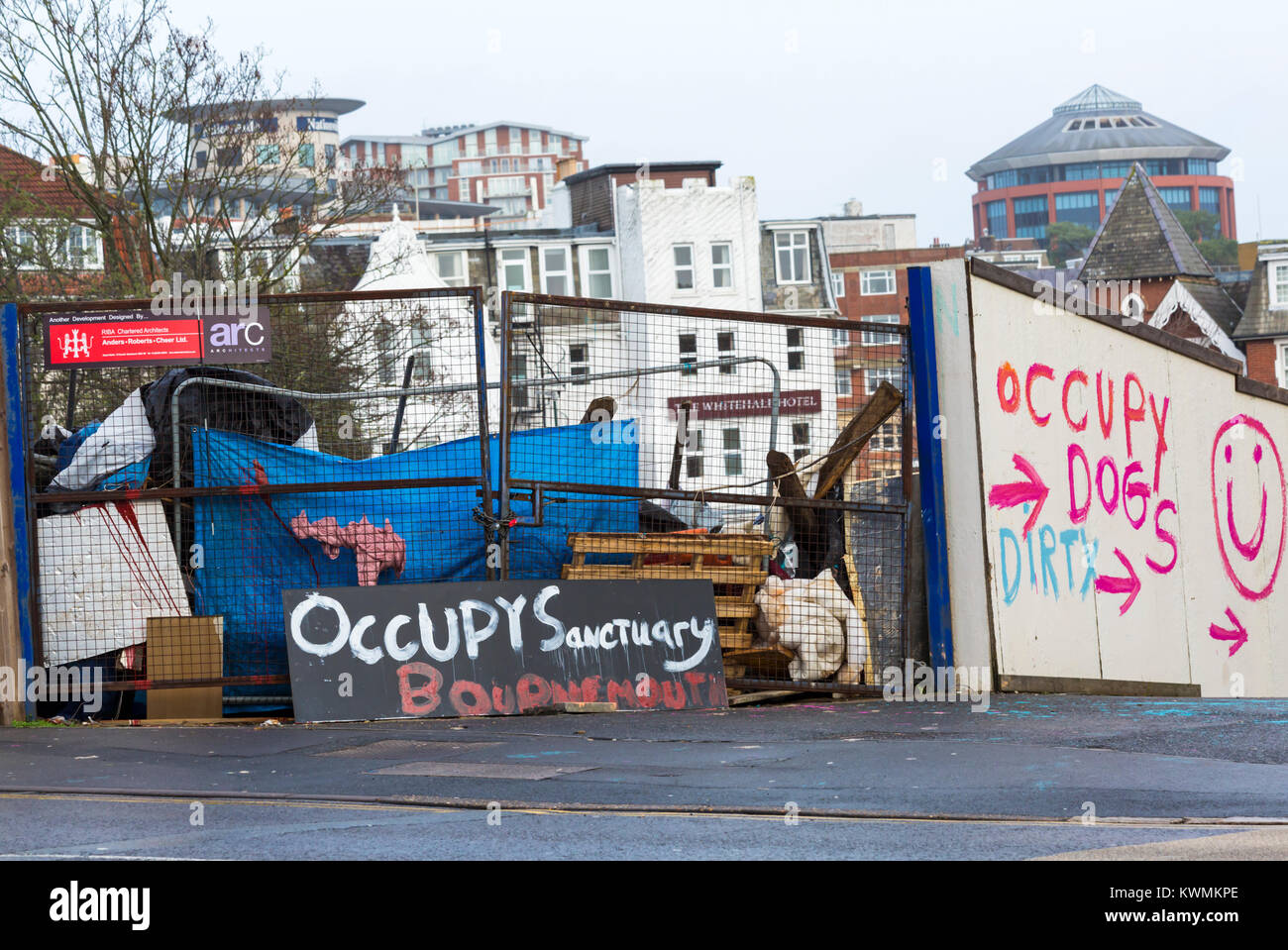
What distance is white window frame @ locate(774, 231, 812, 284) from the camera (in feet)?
228

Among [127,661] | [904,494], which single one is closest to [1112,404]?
[904,494]

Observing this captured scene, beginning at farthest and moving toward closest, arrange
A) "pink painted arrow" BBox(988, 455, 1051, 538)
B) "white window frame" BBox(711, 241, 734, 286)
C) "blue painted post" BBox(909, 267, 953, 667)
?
1. "white window frame" BBox(711, 241, 734, 286)
2. "pink painted arrow" BBox(988, 455, 1051, 538)
3. "blue painted post" BBox(909, 267, 953, 667)

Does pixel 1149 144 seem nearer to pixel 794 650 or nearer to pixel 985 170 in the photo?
pixel 985 170

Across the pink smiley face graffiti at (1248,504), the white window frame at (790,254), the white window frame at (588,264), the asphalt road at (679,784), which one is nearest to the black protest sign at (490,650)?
the asphalt road at (679,784)

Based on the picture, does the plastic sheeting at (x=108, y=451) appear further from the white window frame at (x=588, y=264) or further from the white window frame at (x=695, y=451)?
the white window frame at (x=588, y=264)

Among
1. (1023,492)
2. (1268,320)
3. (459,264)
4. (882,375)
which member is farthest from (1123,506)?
(1268,320)

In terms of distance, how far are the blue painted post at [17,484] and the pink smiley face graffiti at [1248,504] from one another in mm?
10176

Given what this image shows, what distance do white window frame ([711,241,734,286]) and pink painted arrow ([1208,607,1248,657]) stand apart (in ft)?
166

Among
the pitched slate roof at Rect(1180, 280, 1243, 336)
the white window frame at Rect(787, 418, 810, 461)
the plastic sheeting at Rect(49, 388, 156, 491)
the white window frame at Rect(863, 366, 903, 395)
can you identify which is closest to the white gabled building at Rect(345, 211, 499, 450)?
the plastic sheeting at Rect(49, 388, 156, 491)

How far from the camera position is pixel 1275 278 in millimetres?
63906

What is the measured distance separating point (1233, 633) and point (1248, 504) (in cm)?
133

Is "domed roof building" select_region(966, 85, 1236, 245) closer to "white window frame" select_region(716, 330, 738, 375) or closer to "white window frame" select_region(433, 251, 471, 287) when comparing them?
"white window frame" select_region(433, 251, 471, 287)

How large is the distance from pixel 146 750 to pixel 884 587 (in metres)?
5.25
